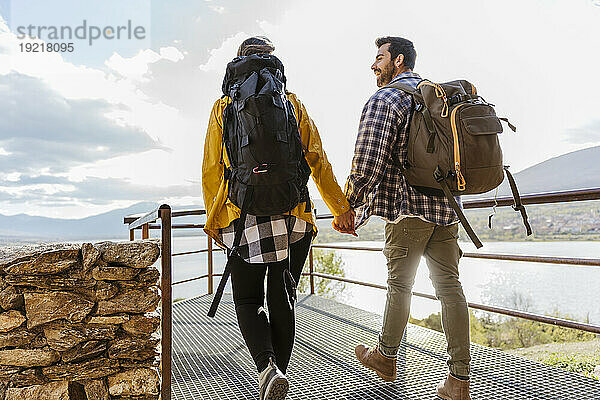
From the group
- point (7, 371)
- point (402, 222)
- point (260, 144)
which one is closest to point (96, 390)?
point (7, 371)

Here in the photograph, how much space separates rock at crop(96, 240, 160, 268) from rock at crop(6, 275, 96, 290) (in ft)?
0.46

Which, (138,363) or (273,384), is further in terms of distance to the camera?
(138,363)

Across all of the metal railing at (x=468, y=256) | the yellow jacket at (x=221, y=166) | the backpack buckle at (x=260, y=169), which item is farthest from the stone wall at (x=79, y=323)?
the backpack buckle at (x=260, y=169)

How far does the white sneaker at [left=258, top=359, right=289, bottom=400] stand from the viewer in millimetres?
1531

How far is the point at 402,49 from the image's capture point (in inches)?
78.9

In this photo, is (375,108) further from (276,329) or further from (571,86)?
(571,86)

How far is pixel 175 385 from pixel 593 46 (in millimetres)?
38413

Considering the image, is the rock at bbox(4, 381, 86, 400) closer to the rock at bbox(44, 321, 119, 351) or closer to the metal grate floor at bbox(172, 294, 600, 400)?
the rock at bbox(44, 321, 119, 351)

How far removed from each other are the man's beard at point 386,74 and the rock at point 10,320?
1.78 m

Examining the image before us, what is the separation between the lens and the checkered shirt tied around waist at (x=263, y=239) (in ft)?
5.31

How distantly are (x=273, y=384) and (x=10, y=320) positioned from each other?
3.59 ft

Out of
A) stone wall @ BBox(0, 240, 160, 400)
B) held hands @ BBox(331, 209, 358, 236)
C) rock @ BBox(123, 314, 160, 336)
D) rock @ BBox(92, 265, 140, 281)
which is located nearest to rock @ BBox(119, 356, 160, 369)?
stone wall @ BBox(0, 240, 160, 400)

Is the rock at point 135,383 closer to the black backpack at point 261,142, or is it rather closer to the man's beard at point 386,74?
the black backpack at point 261,142

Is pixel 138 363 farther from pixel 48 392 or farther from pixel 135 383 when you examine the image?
pixel 48 392
